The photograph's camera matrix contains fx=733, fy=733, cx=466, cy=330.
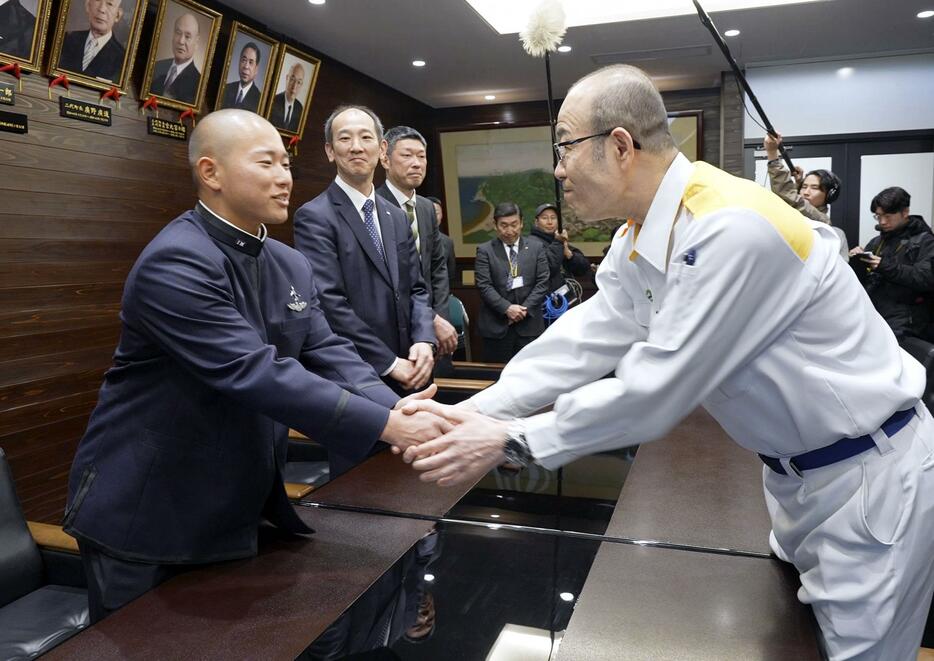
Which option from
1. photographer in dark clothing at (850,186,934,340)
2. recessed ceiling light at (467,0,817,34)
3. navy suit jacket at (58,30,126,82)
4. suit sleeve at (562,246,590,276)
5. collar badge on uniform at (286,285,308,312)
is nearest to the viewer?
collar badge on uniform at (286,285,308,312)

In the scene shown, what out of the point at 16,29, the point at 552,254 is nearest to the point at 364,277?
the point at 16,29

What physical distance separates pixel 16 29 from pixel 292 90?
241cm

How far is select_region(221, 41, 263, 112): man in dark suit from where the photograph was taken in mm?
4910

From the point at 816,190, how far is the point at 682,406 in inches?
141

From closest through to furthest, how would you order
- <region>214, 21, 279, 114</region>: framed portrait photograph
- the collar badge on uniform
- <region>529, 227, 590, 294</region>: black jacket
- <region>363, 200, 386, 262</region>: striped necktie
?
the collar badge on uniform
<region>363, 200, 386, 262</region>: striped necktie
<region>214, 21, 279, 114</region>: framed portrait photograph
<region>529, 227, 590, 294</region>: black jacket

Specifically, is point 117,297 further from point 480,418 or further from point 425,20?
point 480,418

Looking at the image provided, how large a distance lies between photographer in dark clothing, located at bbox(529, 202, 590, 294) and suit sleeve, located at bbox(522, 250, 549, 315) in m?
0.09

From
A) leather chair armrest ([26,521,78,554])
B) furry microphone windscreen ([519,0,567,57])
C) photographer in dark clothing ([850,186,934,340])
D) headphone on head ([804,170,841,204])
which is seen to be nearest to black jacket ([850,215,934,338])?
photographer in dark clothing ([850,186,934,340])

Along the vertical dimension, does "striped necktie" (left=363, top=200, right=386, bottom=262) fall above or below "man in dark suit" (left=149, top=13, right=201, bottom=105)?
below

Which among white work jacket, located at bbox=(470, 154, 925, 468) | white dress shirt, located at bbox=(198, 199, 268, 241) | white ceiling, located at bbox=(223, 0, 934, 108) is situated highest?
white ceiling, located at bbox=(223, 0, 934, 108)

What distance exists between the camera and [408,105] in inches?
317

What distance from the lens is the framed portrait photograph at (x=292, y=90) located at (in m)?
5.37

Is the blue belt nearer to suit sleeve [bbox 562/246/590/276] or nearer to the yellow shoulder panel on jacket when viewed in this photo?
the yellow shoulder panel on jacket

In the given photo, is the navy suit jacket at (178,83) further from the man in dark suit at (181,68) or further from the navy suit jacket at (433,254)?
the navy suit jacket at (433,254)
